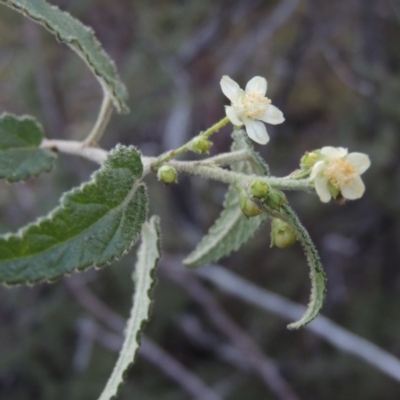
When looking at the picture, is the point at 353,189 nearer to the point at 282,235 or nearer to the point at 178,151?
the point at 282,235

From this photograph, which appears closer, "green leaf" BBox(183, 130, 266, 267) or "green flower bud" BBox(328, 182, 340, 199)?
"green flower bud" BBox(328, 182, 340, 199)

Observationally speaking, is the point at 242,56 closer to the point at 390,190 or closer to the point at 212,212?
the point at 212,212

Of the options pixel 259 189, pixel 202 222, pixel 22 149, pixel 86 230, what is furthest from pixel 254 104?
pixel 202 222

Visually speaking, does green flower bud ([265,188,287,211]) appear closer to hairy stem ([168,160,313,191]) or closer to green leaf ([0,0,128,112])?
hairy stem ([168,160,313,191])

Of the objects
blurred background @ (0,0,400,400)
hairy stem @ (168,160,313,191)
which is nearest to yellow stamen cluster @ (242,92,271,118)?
hairy stem @ (168,160,313,191)

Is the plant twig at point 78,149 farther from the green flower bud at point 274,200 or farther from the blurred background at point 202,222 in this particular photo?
the blurred background at point 202,222

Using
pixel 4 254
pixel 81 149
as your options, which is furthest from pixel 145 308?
pixel 81 149

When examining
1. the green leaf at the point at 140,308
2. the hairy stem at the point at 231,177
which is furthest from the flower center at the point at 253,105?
the green leaf at the point at 140,308
